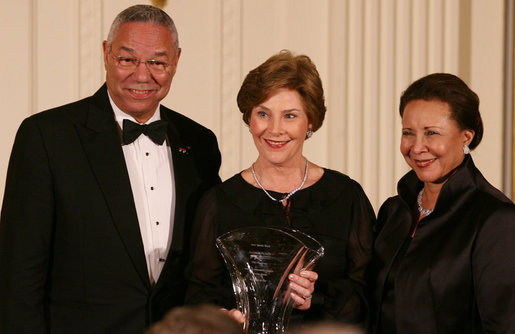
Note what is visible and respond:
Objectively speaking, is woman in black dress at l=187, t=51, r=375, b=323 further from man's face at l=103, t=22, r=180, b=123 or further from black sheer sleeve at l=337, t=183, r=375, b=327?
man's face at l=103, t=22, r=180, b=123

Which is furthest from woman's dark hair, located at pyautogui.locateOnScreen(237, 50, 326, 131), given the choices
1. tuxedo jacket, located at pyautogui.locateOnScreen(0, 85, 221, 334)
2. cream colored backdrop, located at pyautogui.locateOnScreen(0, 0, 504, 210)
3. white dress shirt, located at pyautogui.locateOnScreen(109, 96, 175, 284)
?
cream colored backdrop, located at pyautogui.locateOnScreen(0, 0, 504, 210)

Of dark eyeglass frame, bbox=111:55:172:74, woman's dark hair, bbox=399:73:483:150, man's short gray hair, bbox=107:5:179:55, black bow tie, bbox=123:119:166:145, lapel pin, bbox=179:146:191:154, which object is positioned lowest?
lapel pin, bbox=179:146:191:154

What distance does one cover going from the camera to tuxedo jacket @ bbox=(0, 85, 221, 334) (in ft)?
8.32

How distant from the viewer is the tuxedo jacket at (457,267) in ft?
7.62

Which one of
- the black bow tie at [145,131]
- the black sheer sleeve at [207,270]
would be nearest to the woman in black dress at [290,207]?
the black sheer sleeve at [207,270]

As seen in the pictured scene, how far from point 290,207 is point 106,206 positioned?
0.61 meters

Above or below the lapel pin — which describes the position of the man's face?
above

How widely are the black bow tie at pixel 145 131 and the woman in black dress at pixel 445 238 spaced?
814 mm

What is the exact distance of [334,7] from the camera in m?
4.05

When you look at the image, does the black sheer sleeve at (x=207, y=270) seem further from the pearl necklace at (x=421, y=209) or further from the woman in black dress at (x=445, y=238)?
the pearl necklace at (x=421, y=209)

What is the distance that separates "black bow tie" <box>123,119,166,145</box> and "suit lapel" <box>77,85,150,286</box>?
0.03 metres

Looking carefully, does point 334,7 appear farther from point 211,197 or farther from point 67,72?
point 211,197

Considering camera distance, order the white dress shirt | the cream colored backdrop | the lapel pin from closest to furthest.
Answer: the white dress shirt, the lapel pin, the cream colored backdrop

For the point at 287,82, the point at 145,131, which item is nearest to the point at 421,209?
the point at 287,82
